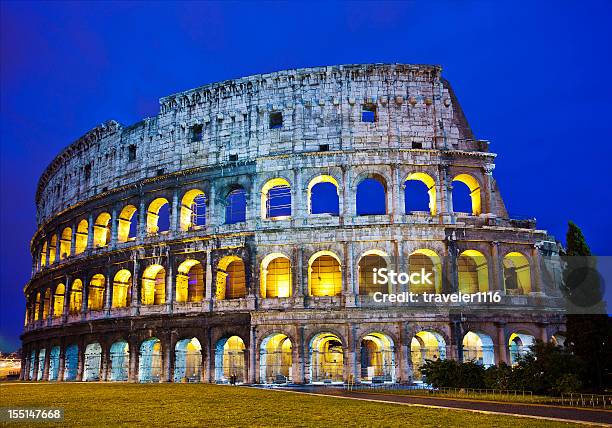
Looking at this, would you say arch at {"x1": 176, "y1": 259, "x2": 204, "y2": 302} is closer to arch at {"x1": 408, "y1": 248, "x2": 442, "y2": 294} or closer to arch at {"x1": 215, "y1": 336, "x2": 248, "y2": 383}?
arch at {"x1": 215, "y1": 336, "x2": 248, "y2": 383}

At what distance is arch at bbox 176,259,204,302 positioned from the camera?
105 ft

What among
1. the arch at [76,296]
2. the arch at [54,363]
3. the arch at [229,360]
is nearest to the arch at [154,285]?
the arch at [229,360]

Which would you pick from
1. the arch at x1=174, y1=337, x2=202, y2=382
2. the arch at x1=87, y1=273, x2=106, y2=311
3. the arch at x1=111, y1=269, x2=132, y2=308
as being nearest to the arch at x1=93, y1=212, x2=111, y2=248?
the arch at x1=87, y1=273, x2=106, y2=311

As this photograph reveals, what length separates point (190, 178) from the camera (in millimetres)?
32875

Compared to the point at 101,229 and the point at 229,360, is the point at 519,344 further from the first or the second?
the point at 101,229

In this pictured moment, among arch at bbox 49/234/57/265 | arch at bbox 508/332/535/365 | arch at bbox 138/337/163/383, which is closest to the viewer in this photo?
arch at bbox 508/332/535/365

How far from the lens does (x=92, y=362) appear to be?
35.2 meters

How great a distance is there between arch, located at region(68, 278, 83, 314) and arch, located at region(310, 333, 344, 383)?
56.2 ft

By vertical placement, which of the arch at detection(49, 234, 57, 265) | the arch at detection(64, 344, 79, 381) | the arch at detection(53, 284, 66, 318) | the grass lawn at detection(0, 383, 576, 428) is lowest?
the grass lawn at detection(0, 383, 576, 428)

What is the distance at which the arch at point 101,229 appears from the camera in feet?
122

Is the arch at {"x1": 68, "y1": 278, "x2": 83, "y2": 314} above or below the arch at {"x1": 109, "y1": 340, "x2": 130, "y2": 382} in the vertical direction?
above

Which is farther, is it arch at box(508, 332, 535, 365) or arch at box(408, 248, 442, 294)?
arch at box(508, 332, 535, 365)

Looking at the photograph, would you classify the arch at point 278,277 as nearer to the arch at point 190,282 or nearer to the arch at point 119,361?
the arch at point 190,282

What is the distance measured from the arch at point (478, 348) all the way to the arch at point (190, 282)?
49.4 feet
